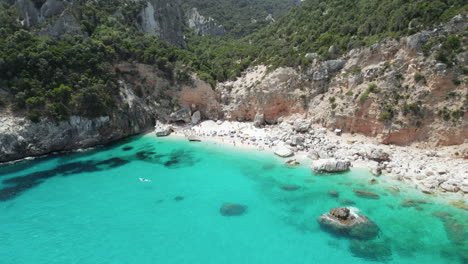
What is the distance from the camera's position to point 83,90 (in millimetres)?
31938

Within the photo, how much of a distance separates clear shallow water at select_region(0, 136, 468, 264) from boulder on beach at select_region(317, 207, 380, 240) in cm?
56

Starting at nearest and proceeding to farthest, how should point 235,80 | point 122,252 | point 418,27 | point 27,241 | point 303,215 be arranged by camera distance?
point 122,252, point 27,241, point 303,215, point 418,27, point 235,80

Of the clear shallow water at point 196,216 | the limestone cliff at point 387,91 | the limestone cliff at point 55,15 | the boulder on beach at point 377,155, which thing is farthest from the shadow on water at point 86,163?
the limestone cliff at point 55,15

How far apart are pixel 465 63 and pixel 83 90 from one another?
1662 inches

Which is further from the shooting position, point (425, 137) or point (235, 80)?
point (235, 80)

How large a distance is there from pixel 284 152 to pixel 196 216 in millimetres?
13462

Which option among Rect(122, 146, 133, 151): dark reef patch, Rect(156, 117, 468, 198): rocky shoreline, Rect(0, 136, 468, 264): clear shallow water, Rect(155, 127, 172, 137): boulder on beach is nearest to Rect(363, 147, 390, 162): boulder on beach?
Rect(156, 117, 468, 198): rocky shoreline

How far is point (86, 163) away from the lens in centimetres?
2816

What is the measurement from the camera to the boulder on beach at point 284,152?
27.9 meters

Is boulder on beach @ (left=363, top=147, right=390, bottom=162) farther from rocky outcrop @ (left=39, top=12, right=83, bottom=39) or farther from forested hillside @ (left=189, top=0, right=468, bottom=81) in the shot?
rocky outcrop @ (left=39, top=12, right=83, bottom=39)

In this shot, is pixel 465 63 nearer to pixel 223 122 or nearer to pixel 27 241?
pixel 223 122

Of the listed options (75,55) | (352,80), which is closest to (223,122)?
(352,80)

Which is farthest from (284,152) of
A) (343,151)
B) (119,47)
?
(119,47)

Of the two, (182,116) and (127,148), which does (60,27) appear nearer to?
(182,116)
